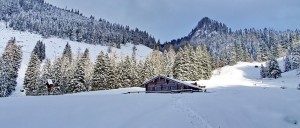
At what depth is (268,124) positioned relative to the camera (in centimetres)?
2436

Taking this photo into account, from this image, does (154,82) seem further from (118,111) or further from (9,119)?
(9,119)

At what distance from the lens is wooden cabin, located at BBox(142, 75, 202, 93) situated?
55956 millimetres

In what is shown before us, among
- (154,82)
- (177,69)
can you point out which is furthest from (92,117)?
(177,69)

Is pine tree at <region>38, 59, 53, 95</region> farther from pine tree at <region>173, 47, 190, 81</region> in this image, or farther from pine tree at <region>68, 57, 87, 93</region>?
pine tree at <region>173, 47, 190, 81</region>

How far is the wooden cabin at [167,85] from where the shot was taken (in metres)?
56.0

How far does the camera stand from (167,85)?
61.4m

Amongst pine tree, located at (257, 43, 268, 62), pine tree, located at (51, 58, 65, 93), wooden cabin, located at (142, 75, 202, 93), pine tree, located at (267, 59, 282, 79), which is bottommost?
wooden cabin, located at (142, 75, 202, 93)

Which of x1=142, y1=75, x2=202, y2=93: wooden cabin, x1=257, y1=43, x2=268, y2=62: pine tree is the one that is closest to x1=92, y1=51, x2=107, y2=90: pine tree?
x1=142, y1=75, x2=202, y2=93: wooden cabin

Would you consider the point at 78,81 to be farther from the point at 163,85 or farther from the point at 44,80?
the point at 163,85

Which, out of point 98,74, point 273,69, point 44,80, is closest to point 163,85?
point 98,74

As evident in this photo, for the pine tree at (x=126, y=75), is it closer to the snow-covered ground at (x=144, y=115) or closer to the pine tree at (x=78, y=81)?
the pine tree at (x=78, y=81)

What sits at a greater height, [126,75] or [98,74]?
[126,75]

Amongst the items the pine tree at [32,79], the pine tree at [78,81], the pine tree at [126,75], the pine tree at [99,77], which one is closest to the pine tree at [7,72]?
the pine tree at [32,79]

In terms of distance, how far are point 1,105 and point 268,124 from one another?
20.5m
